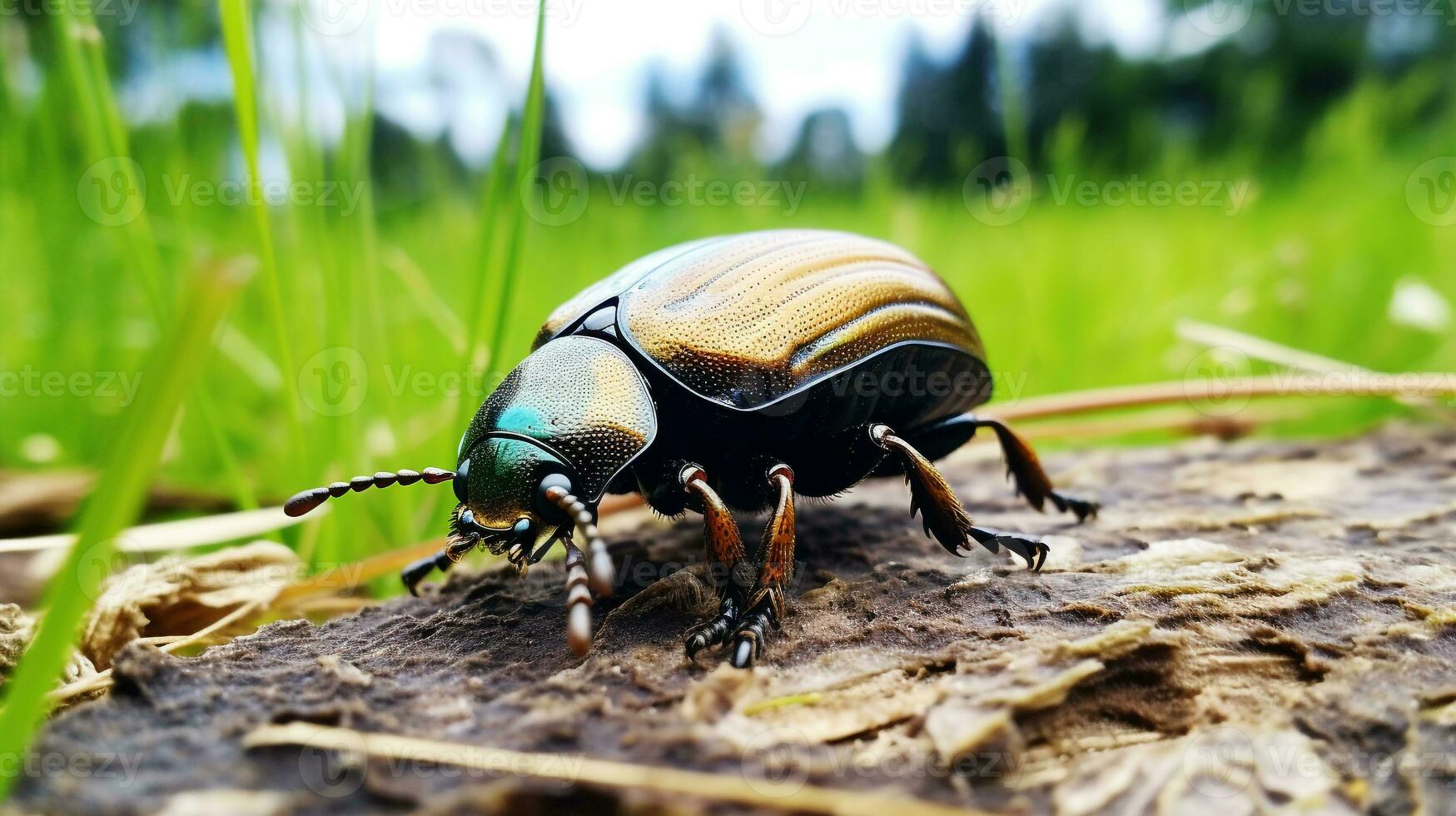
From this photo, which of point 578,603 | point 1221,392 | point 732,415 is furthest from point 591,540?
point 1221,392

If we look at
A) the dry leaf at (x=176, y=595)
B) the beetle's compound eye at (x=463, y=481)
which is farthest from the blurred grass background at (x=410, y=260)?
the beetle's compound eye at (x=463, y=481)

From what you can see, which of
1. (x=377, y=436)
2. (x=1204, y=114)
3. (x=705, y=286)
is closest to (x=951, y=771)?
(x=705, y=286)

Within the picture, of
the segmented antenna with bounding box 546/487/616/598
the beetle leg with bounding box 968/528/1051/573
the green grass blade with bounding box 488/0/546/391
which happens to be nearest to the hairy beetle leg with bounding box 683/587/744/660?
the segmented antenna with bounding box 546/487/616/598

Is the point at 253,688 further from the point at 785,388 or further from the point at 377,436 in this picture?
the point at 377,436

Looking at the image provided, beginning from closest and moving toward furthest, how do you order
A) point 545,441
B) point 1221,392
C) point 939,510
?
1. point 545,441
2. point 939,510
3. point 1221,392

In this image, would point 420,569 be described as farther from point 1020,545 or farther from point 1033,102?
point 1033,102

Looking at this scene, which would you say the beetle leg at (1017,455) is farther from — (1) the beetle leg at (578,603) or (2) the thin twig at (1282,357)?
(2) the thin twig at (1282,357)
